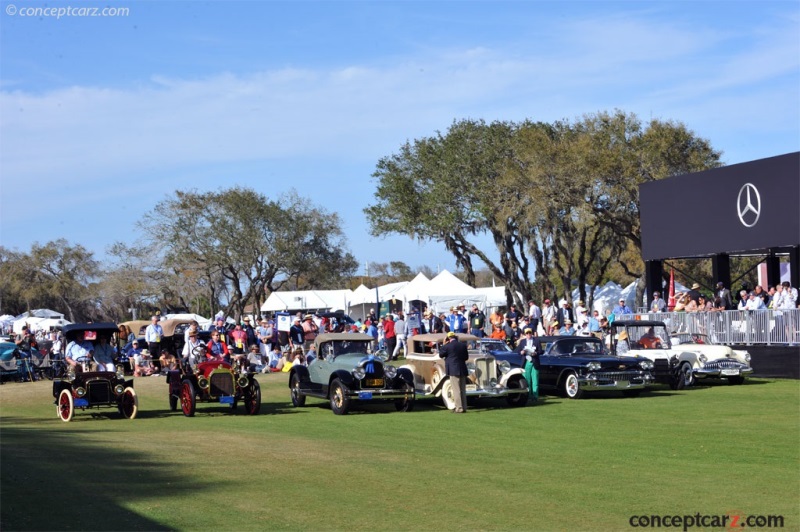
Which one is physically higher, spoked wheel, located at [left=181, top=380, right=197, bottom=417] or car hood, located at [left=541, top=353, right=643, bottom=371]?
car hood, located at [left=541, top=353, right=643, bottom=371]

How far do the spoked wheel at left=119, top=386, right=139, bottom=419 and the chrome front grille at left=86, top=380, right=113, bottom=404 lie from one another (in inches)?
11.8

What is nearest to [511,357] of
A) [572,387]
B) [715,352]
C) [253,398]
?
[572,387]

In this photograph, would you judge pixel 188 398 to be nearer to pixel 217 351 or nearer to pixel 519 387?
pixel 217 351

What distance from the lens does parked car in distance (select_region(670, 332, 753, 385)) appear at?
2561 cm

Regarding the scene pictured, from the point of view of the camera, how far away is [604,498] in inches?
418

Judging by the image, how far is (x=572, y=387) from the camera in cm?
2316

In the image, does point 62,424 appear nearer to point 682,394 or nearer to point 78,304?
point 682,394

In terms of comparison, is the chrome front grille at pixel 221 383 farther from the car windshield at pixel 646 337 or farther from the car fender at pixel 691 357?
the car fender at pixel 691 357

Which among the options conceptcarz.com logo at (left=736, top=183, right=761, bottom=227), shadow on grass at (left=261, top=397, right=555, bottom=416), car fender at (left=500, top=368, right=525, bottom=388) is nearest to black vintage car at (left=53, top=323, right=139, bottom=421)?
shadow on grass at (left=261, top=397, right=555, bottom=416)

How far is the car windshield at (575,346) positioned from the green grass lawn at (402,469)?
3.64 m

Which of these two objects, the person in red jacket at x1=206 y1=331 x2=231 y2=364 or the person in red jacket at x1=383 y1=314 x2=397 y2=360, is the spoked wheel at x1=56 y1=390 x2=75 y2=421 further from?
the person in red jacket at x1=383 y1=314 x2=397 y2=360

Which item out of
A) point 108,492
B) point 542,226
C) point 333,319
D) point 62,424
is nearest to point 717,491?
point 108,492

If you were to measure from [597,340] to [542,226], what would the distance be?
30558 mm

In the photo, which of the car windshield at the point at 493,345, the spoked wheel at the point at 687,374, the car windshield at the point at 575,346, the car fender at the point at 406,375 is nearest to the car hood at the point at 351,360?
the car fender at the point at 406,375
